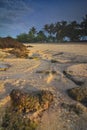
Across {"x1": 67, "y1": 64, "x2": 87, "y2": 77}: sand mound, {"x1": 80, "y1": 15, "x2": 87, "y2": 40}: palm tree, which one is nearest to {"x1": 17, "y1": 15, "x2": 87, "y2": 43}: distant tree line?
{"x1": 80, "y1": 15, "x2": 87, "y2": 40}: palm tree

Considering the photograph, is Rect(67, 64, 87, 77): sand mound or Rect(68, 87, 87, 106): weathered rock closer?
Rect(68, 87, 87, 106): weathered rock

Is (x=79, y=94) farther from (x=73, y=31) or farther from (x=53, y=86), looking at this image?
(x=73, y=31)

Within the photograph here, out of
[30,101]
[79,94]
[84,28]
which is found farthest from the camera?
[84,28]

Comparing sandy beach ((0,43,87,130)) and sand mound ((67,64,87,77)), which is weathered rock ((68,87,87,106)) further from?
sand mound ((67,64,87,77))

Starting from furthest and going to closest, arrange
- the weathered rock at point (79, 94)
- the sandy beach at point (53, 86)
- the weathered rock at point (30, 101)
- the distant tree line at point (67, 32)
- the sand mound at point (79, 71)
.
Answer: the distant tree line at point (67, 32) → the sand mound at point (79, 71) → the weathered rock at point (79, 94) → the weathered rock at point (30, 101) → the sandy beach at point (53, 86)

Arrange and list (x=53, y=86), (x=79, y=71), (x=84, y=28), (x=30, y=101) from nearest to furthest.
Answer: (x=30, y=101), (x=53, y=86), (x=79, y=71), (x=84, y=28)

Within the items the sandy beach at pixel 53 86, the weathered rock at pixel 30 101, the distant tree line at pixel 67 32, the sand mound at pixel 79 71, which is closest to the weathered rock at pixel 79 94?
the sandy beach at pixel 53 86

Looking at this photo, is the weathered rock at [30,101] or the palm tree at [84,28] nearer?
the weathered rock at [30,101]

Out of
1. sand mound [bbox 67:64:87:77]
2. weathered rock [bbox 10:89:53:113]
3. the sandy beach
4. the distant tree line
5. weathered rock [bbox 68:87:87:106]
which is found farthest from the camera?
the distant tree line

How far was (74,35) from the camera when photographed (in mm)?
41344

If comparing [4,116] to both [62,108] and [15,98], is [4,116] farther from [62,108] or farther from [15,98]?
[62,108]

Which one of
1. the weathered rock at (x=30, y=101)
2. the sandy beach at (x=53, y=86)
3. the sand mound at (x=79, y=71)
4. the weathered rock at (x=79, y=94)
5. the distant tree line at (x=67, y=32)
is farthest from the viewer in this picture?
the distant tree line at (x=67, y=32)

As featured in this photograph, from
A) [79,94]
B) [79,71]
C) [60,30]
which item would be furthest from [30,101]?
[60,30]

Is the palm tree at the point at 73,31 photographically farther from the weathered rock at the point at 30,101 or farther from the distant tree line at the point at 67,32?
the weathered rock at the point at 30,101
